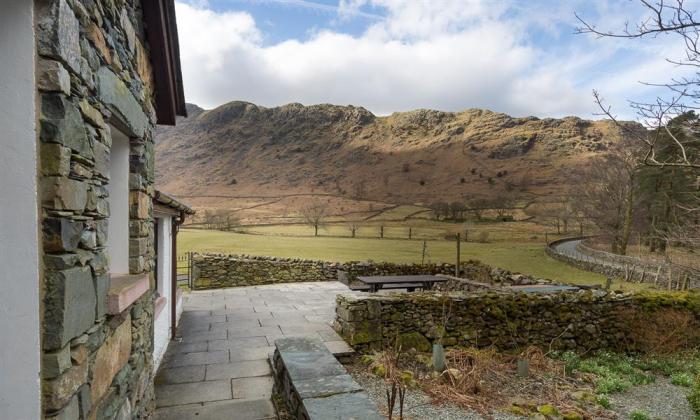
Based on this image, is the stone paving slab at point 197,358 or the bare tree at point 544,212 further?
the bare tree at point 544,212

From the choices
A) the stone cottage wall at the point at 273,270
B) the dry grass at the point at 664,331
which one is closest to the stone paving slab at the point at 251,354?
the dry grass at the point at 664,331

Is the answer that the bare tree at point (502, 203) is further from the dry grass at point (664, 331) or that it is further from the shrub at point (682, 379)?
the shrub at point (682, 379)

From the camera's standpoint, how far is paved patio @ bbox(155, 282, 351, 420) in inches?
196

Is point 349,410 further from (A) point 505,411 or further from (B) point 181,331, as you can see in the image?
(B) point 181,331

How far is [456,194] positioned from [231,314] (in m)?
80.0

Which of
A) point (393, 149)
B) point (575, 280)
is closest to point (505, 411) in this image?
point (575, 280)

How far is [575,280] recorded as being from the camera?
18.2 metres

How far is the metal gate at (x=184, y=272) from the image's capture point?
52.1 ft

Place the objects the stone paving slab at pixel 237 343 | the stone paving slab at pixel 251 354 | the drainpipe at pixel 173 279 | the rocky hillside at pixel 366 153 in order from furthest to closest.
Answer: the rocky hillside at pixel 366 153 < the drainpipe at pixel 173 279 < the stone paving slab at pixel 237 343 < the stone paving slab at pixel 251 354

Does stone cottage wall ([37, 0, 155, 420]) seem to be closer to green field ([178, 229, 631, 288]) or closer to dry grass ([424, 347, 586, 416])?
dry grass ([424, 347, 586, 416])

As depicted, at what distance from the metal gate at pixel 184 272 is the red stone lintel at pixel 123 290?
13211 mm

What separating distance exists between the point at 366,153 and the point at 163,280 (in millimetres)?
102475

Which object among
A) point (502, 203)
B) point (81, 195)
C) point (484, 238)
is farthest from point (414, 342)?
point (502, 203)

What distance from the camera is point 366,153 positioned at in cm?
10806
